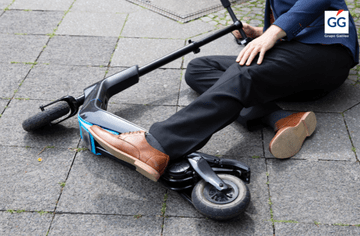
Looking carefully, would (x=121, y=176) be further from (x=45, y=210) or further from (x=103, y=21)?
(x=103, y=21)

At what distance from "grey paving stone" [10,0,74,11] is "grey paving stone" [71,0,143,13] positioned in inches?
5.2

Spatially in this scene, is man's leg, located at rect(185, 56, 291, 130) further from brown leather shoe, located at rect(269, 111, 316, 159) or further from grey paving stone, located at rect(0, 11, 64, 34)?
grey paving stone, located at rect(0, 11, 64, 34)

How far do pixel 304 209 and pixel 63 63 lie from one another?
2.65m

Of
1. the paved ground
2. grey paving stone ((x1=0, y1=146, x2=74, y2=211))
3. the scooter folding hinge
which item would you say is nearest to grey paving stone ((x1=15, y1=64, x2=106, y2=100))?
the paved ground

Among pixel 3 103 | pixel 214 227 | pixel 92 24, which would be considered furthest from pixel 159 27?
pixel 214 227

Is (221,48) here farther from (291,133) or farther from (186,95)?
(291,133)

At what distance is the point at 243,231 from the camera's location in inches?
81.9

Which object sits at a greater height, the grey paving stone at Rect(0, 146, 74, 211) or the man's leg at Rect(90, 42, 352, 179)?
the man's leg at Rect(90, 42, 352, 179)

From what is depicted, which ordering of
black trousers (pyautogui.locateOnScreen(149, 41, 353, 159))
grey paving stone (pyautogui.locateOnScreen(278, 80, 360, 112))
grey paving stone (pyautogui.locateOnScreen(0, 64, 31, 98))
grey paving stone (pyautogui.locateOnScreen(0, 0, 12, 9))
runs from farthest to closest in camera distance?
→ grey paving stone (pyautogui.locateOnScreen(0, 0, 12, 9)) → grey paving stone (pyautogui.locateOnScreen(0, 64, 31, 98)) → grey paving stone (pyautogui.locateOnScreen(278, 80, 360, 112)) → black trousers (pyautogui.locateOnScreen(149, 41, 353, 159))

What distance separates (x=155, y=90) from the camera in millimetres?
3281

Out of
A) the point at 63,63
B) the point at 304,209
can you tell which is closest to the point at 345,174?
the point at 304,209

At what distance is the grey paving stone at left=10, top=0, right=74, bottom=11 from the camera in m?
4.68

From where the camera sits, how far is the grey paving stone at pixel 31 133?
2.73 m

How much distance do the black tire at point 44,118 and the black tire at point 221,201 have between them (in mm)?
1257
